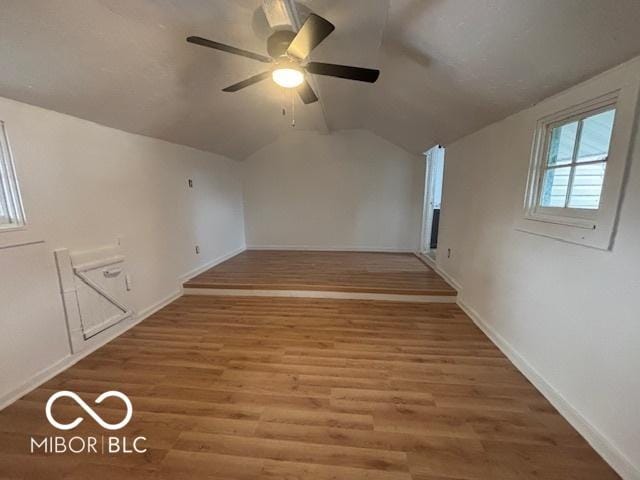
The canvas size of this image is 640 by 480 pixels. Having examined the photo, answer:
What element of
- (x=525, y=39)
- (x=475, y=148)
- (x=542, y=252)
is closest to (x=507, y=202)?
(x=542, y=252)

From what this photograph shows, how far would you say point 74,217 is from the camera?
7.34 ft

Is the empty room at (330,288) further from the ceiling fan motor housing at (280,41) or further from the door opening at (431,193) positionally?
the door opening at (431,193)

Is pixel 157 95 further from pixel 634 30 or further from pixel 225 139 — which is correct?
pixel 634 30

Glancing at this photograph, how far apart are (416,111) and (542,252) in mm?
2018

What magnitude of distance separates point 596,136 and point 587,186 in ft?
0.97

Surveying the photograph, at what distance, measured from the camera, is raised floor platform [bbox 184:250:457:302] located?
11.3 ft

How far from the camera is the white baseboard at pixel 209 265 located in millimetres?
3727

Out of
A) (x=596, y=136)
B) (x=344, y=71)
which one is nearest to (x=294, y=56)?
(x=344, y=71)

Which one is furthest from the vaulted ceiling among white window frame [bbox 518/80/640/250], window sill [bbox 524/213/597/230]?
window sill [bbox 524/213/597/230]

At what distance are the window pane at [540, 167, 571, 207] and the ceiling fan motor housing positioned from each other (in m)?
2.02

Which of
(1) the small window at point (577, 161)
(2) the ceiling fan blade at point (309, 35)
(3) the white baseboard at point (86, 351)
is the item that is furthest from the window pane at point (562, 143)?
(3) the white baseboard at point (86, 351)

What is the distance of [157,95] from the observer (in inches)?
94.3

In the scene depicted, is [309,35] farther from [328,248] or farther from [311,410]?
[328,248]

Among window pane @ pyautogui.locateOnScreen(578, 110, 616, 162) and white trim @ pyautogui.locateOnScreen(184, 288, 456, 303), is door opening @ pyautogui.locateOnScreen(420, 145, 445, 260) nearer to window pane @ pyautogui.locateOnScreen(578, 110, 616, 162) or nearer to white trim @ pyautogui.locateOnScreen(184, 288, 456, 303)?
white trim @ pyautogui.locateOnScreen(184, 288, 456, 303)
